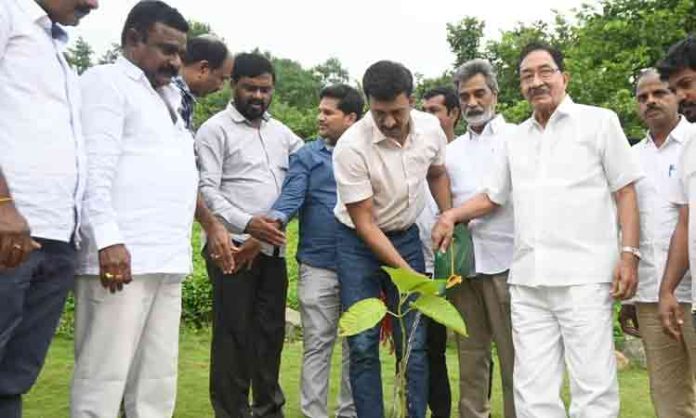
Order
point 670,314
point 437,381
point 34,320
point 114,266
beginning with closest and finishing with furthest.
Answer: point 34,320
point 114,266
point 670,314
point 437,381

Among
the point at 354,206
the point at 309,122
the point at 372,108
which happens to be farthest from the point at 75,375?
the point at 309,122

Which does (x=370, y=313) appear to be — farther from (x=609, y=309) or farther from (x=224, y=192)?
(x=224, y=192)

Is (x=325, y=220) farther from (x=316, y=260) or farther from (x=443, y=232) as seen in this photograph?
(x=443, y=232)

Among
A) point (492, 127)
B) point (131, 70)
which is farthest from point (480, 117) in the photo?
point (131, 70)

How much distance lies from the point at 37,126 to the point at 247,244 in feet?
5.80

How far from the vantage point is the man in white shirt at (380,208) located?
3893 millimetres

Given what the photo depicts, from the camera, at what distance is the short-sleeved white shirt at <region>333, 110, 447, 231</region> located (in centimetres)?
396

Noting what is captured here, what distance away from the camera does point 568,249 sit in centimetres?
372

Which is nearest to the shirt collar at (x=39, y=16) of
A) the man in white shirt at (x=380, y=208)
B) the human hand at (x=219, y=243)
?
the human hand at (x=219, y=243)

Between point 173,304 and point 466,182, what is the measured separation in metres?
1.75

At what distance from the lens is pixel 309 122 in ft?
73.1

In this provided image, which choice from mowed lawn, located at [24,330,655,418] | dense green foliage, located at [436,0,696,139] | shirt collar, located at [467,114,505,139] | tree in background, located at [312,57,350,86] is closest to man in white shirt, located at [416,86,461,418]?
shirt collar, located at [467,114,505,139]

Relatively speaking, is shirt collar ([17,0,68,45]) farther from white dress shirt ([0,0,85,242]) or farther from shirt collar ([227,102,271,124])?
shirt collar ([227,102,271,124])

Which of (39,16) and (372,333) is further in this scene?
(372,333)
